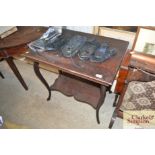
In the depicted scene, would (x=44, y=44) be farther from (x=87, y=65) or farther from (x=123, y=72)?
(x=123, y=72)

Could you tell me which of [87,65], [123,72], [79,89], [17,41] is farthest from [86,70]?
[17,41]

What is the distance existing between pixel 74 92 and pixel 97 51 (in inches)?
22.3

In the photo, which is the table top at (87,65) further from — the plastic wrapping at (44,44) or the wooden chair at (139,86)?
the wooden chair at (139,86)

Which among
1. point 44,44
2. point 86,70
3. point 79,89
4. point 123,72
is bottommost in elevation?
point 79,89

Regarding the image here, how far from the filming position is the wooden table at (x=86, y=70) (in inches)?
51.1

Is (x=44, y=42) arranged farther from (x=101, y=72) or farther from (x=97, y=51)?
(x=101, y=72)

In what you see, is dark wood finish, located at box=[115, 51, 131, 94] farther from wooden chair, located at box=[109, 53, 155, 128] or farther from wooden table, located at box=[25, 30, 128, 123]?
wooden chair, located at box=[109, 53, 155, 128]

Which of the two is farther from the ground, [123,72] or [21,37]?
[21,37]

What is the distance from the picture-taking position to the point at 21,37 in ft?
6.25

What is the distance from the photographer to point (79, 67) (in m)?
1.36

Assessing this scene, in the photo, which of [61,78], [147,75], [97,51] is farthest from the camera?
[61,78]

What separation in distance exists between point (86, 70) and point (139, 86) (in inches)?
17.2

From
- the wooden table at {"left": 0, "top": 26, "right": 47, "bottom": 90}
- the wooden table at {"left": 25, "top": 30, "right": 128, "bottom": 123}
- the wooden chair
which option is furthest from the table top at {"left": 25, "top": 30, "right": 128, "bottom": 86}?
the wooden table at {"left": 0, "top": 26, "right": 47, "bottom": 90}
